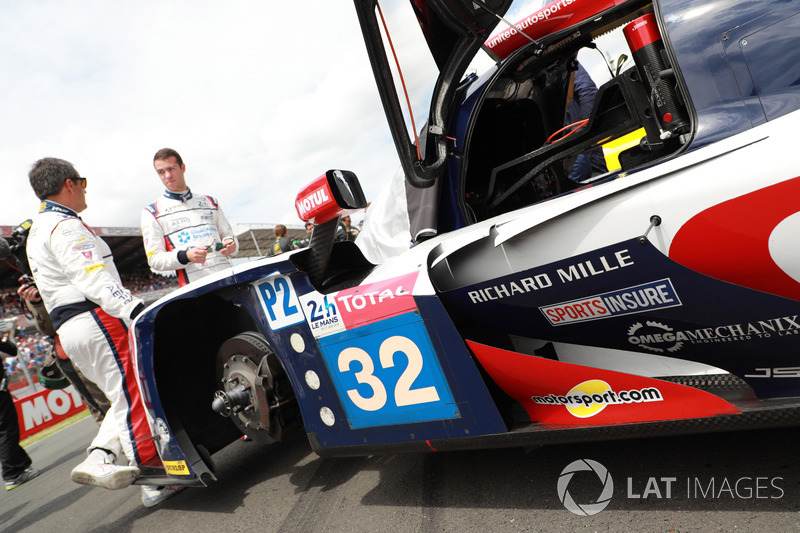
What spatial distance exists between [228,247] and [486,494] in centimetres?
237

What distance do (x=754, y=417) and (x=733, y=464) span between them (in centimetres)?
50

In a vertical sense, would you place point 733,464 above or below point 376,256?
below

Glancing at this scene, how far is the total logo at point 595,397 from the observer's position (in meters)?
1.43

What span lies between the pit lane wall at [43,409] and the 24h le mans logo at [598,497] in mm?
6992

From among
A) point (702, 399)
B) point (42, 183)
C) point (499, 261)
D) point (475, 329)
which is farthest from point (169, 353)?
point (702, 399)

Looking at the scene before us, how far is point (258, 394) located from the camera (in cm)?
221

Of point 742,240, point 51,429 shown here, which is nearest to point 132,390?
point 742,240

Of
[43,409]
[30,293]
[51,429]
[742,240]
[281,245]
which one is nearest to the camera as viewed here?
[742,240]

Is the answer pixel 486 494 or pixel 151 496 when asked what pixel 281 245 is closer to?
pixel 151 496

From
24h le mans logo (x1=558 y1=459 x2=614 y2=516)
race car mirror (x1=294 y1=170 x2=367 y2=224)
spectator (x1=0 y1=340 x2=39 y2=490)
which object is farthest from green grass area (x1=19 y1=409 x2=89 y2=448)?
24h le mans logo (x1=558 y1=459 x2=614 y2=516)

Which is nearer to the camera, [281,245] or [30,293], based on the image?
[30,293]

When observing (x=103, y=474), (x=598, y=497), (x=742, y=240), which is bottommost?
(x=598, y=497)

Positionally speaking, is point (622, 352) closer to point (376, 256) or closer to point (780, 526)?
point (780, 526)

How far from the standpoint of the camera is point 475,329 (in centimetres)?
169
